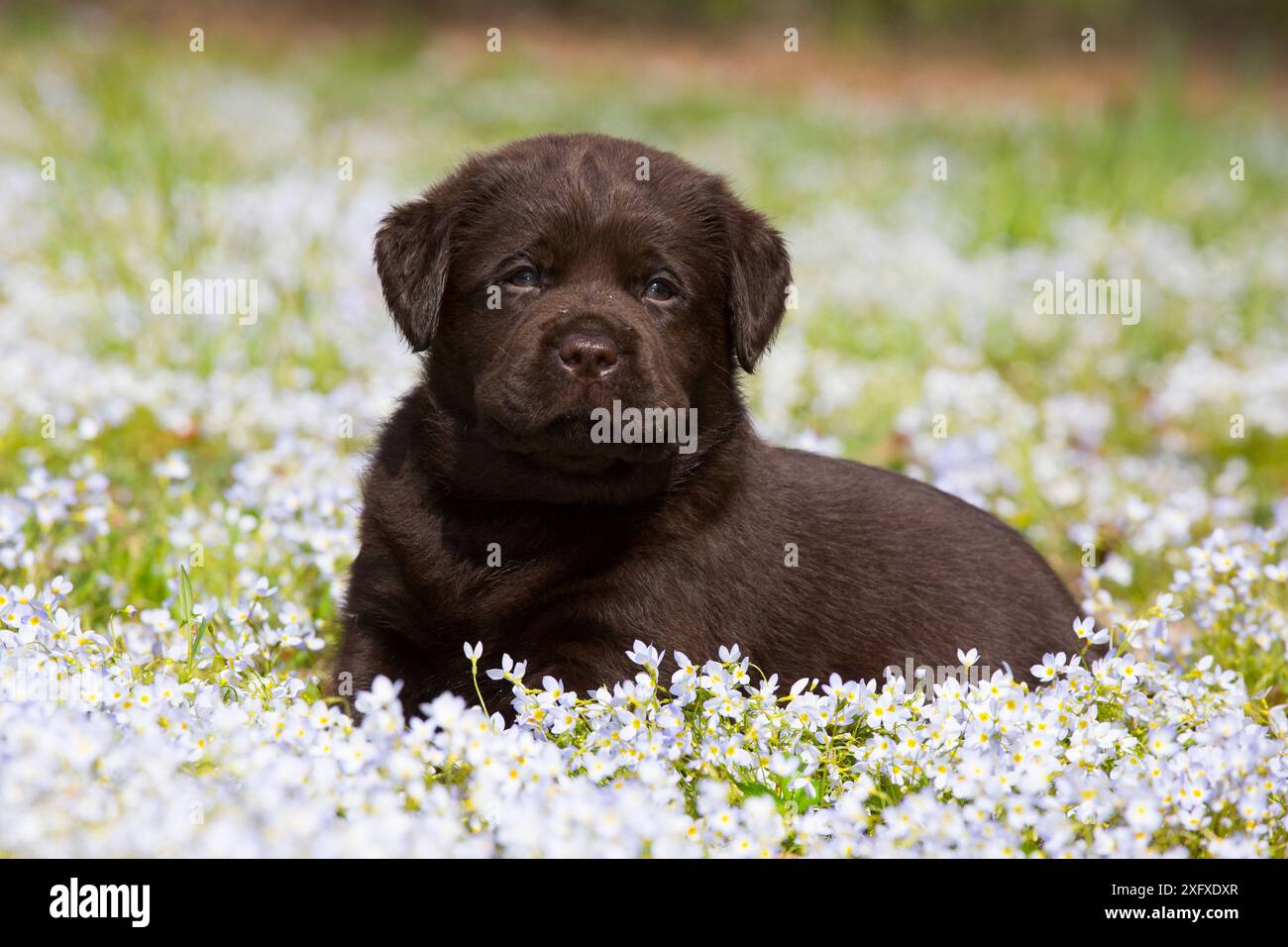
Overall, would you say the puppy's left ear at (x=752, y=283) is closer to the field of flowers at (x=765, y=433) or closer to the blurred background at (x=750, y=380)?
the field of flowers at (x=765, y=433)

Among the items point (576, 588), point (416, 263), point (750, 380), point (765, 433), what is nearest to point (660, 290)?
point (416, 263)

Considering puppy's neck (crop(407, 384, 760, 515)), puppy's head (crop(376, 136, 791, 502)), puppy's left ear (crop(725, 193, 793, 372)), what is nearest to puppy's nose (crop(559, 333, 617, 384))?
puppy's head (crop(376, 136, 791, 502))

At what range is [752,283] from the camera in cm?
344

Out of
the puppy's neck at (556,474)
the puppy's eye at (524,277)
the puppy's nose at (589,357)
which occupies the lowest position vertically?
the puppy's neck at (556,474)

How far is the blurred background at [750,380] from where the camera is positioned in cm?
441

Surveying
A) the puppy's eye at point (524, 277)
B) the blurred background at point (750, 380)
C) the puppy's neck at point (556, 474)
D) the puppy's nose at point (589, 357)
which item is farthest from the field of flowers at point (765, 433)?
the puppy's eye at point (524, 277)

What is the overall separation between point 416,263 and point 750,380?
116 inches

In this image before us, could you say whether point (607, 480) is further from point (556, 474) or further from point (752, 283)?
point (752, 283)

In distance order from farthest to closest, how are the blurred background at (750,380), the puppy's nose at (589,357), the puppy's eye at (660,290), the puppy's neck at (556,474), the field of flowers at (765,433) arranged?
the blurred background at (750,380) → the puppy's eye at (660,290) → the puppy's neck at (556,474) → the puppy's nose at (589,357) → the field of flowers at (765,433)

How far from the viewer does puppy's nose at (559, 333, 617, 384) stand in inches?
115

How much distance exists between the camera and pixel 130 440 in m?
4.94

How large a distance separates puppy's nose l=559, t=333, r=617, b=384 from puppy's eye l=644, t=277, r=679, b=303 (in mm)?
357
